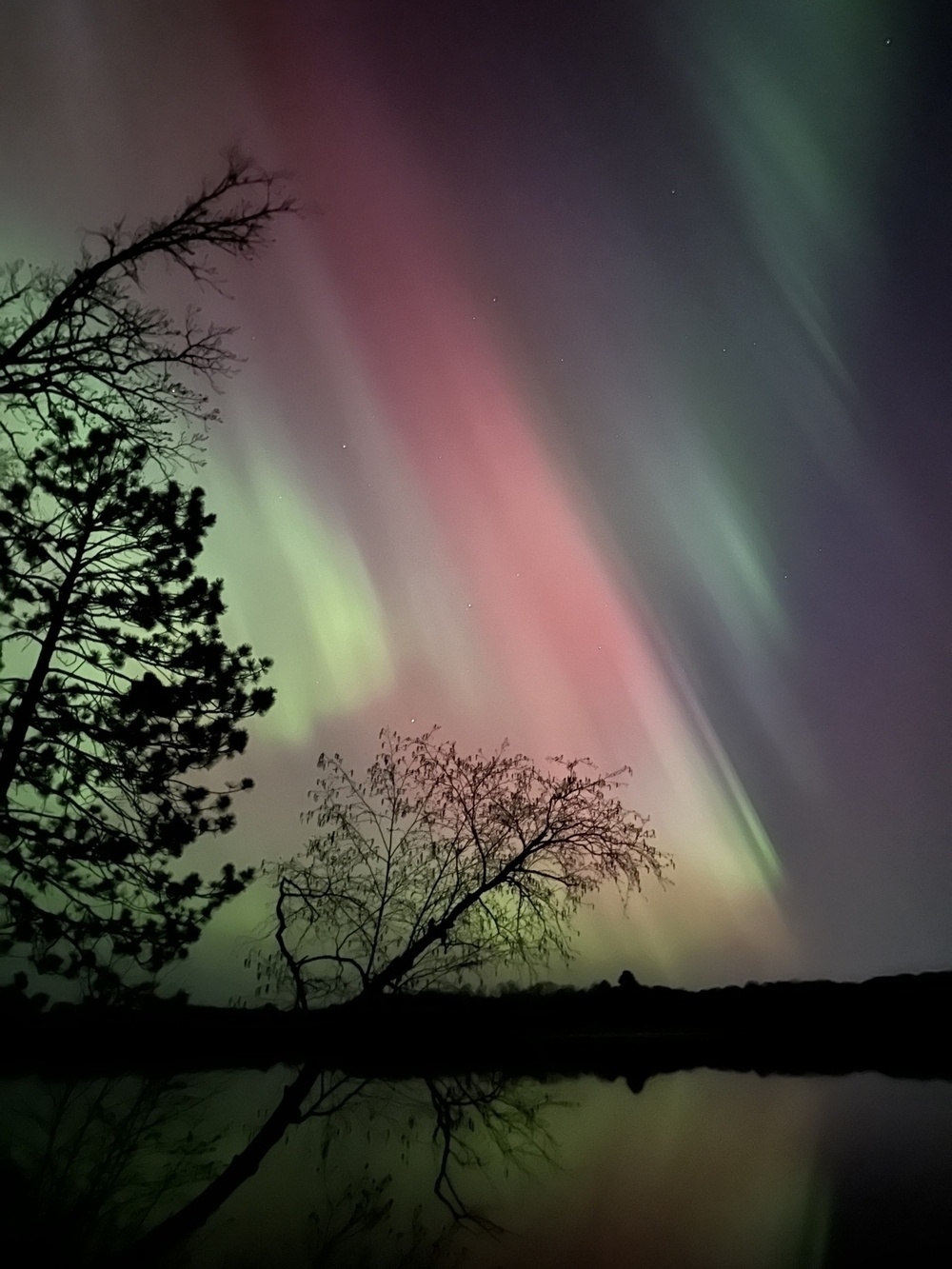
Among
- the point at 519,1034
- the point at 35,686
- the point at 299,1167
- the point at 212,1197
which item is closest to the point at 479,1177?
the point at 299,1167

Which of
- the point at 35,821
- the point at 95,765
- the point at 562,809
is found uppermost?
the point at 562,809

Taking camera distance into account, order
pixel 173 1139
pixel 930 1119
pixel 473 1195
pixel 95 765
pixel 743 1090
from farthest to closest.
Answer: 1. pixel 743 1090
2. pixel 95 765
3. pixel 930 1119
4. pixel 173 1139
5. pixel 473 1195

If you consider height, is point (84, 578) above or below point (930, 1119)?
above

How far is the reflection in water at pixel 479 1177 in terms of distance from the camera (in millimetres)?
3037

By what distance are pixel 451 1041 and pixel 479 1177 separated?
23.1 feet

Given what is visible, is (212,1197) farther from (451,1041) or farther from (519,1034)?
(519,1034)

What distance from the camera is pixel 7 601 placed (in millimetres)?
6250

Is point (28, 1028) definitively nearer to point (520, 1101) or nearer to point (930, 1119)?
point (520, 1101)

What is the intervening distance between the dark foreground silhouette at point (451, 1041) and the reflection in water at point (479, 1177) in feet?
2.10

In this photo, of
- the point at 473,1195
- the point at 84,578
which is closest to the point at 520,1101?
the point at 473,1195

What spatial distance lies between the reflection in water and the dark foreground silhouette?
0.64 m

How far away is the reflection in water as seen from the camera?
9.96 feet

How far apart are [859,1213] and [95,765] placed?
660 cm

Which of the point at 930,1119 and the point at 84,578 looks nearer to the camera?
the point at 930,1119
